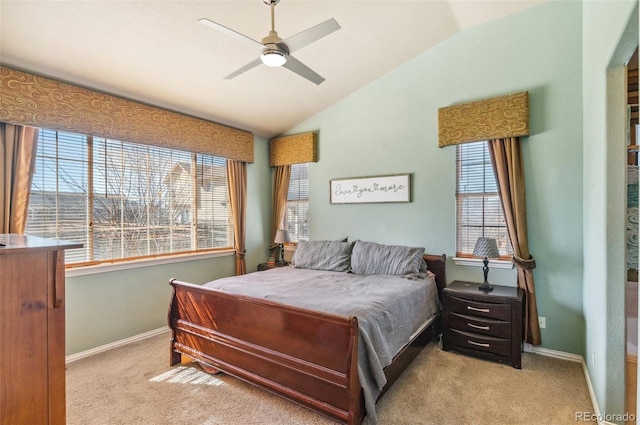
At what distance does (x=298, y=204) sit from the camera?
5004 mm

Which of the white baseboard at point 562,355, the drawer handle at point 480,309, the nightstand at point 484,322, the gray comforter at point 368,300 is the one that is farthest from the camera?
the drawer handle at point 480,309

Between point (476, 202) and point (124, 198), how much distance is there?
395cm

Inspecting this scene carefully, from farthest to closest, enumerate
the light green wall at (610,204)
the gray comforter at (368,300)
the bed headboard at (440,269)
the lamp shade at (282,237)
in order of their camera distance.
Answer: the lamp shade at (282,237) → the bed headboard at (440,269) → the gray comforter at (368,300) → the light green wall at (610,204)

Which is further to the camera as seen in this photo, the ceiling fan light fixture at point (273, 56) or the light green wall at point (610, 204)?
the ceiling fan light fixture at point (273, 56)

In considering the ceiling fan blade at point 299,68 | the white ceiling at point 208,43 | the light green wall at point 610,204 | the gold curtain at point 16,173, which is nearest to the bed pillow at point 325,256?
the white ceiling at point 208,43

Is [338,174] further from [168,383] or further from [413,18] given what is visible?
[168,383]

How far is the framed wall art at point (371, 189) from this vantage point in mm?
3906

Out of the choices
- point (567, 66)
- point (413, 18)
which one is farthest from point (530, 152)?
point (413, 18)

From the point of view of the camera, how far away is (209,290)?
2.68 m

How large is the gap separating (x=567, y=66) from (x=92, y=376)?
5.15 m

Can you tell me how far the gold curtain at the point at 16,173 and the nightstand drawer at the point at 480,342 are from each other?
411 centimetres

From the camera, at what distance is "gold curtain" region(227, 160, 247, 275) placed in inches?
181

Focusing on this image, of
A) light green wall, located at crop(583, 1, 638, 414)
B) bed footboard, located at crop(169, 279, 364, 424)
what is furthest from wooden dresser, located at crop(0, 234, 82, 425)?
light green wall, located at crop(583, 1, 638, 414)

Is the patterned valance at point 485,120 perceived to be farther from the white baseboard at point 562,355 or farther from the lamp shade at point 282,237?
the lamp shade at point 282,237
